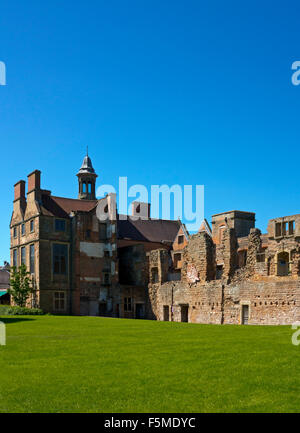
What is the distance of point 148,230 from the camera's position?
210ft

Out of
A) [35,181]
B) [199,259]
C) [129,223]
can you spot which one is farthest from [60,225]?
[199,259]

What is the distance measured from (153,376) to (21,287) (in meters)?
42.3

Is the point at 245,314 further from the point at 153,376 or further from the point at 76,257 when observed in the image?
the point at 153,376

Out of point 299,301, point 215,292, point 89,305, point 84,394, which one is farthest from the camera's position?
point 89,305

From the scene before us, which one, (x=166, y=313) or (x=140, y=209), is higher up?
(x=140, y=209)

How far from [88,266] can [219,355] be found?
1621 inches

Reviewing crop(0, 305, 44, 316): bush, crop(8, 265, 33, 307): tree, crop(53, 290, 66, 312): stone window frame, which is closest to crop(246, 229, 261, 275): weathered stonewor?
crop(0, 305, 44, 316): bush

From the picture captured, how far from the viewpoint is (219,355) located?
1452 cm

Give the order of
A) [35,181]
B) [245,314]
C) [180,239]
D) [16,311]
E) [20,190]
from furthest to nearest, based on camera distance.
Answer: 1. [180,239]
2. [20,190]
3. [35,181]
4. [16,311]
5. [245,314]

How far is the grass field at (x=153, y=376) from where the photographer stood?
9.99 meters

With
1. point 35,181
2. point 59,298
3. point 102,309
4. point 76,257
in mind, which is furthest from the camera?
point 35,181

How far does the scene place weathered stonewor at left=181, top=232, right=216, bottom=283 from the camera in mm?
42250
